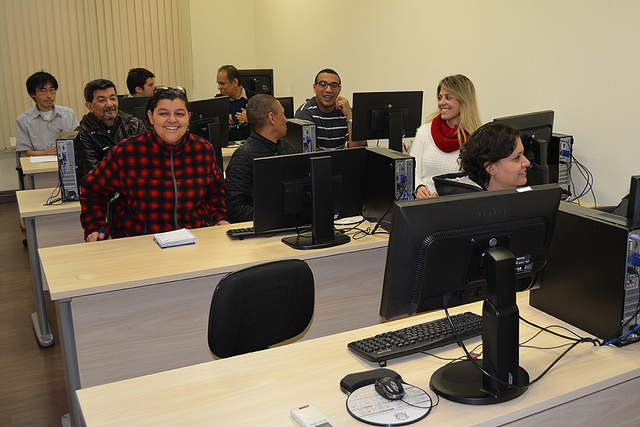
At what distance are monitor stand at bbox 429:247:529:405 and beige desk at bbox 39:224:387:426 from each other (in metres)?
1.34

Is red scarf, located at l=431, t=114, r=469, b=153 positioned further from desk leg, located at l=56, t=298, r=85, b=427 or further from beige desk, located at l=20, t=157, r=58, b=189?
beige desk, located at l=20, t=157, r=58, b=189

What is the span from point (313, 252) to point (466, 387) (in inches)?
54.1

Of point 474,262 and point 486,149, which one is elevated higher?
point 486,149

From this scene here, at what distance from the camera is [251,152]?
3623mm

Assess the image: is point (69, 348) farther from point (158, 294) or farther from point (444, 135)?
point (444, 135)

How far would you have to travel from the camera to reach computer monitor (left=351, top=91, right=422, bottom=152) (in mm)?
4473

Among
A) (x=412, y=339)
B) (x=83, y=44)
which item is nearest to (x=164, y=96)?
(x=412, y=339)

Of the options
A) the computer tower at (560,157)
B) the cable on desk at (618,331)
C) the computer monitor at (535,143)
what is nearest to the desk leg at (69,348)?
the cable on desk at (618,331)

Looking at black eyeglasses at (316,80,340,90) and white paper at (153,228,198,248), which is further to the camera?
black eyeglasses at (316,80,340,90)

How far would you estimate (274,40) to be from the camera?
813 cm

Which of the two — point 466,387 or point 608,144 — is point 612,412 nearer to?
point 466,387

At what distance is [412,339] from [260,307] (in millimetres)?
520

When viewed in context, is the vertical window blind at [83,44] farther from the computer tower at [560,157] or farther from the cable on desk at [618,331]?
the cable on desk at [618,331]

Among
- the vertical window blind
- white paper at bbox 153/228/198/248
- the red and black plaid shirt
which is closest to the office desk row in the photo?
the red and black plaid shirt
